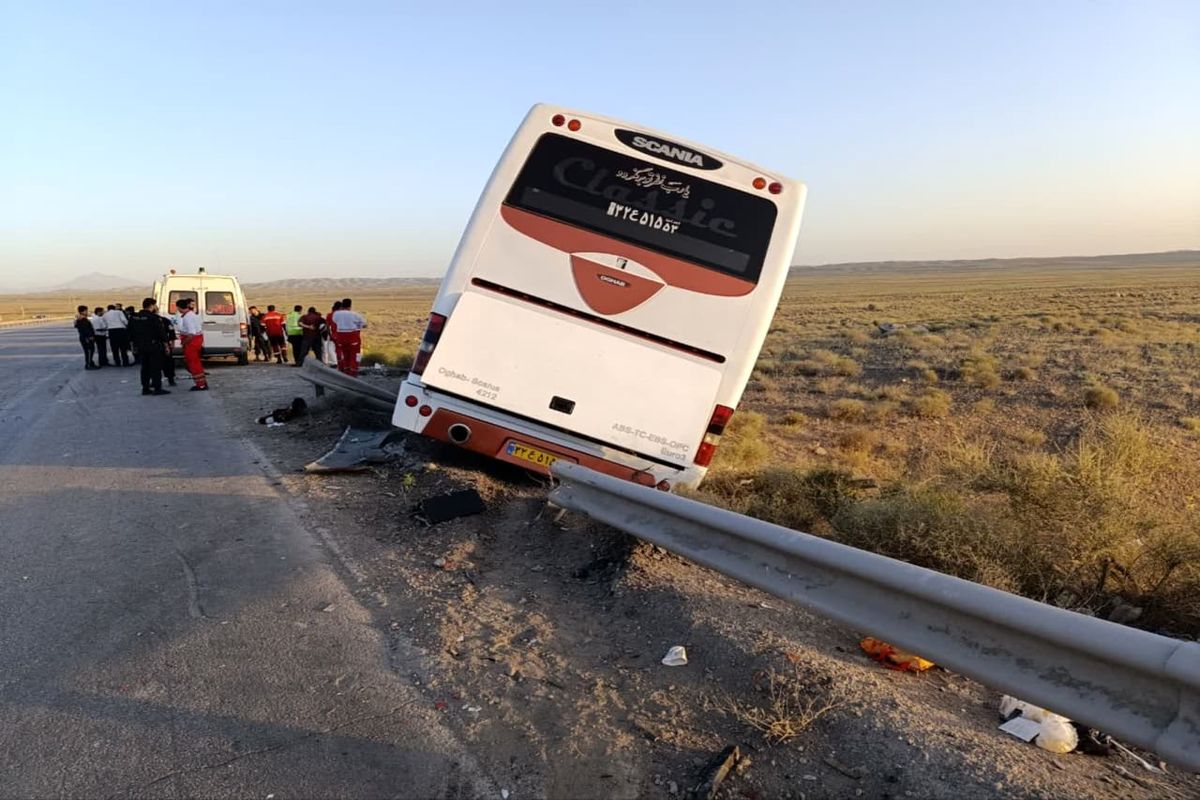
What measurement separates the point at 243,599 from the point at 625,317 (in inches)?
138

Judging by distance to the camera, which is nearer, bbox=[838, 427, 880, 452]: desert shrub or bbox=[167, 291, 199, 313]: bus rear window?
bbox=[838, 427, 880, 452]: desert shrub

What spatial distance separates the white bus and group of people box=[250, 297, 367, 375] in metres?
6.13

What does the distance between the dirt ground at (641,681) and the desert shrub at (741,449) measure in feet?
13.2

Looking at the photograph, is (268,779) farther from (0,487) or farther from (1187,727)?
(0,487)

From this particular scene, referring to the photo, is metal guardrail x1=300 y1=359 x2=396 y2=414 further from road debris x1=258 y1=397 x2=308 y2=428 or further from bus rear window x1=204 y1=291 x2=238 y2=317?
bus rear window x1=204 y1=291 x2=238 y2=317

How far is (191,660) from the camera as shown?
12.6 ft

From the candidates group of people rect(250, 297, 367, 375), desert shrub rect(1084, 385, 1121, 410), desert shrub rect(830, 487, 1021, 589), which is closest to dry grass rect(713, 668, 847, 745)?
desert shrub rect(830, 487, 1021, 589)

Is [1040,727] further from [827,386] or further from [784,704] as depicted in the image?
[827,386]

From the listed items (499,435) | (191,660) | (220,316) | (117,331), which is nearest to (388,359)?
(220,316)

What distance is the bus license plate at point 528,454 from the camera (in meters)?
6.47

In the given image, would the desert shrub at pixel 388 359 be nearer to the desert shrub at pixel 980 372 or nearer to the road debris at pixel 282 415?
the road debris at pixel 282 415

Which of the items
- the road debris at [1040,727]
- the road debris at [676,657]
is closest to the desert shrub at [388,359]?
the road debris at [676,657]

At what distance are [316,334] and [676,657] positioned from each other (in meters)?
15.2

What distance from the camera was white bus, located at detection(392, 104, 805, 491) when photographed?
6371mm
